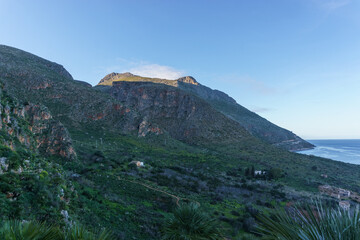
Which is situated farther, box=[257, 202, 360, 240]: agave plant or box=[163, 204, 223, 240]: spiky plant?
box=[163, 204, 223, 240]: spiky plant

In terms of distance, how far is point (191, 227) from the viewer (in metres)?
7.57

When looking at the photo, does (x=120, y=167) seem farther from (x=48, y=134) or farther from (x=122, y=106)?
(x=122, y=106)

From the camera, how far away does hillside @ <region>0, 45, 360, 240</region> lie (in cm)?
759

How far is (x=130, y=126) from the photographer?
51938mm

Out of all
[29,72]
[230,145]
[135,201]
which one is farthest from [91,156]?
[230,145]

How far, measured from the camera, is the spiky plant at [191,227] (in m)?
7.37

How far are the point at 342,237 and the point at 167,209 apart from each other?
12203 millimetres

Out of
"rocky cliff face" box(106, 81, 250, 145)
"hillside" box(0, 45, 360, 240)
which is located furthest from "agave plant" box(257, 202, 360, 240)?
"rocky cliff face" box(106, 81, 250, 145)

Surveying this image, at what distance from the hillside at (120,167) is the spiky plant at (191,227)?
2.08m

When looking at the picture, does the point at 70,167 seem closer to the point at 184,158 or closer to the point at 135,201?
the point at 135,201

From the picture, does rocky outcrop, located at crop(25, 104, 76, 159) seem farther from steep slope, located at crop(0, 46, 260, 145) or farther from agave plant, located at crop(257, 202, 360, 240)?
agave plant, located at crop(257, 202, 360, 240)

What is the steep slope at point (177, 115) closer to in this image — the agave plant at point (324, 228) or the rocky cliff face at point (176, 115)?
the rocky cliff face at point (176, 115)

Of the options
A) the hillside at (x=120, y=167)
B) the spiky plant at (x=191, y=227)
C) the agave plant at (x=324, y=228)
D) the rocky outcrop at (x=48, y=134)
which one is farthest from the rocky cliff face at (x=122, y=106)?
the agave plant at (x=324, y=228)

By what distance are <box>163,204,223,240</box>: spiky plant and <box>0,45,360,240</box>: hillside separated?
2080 millimetres
